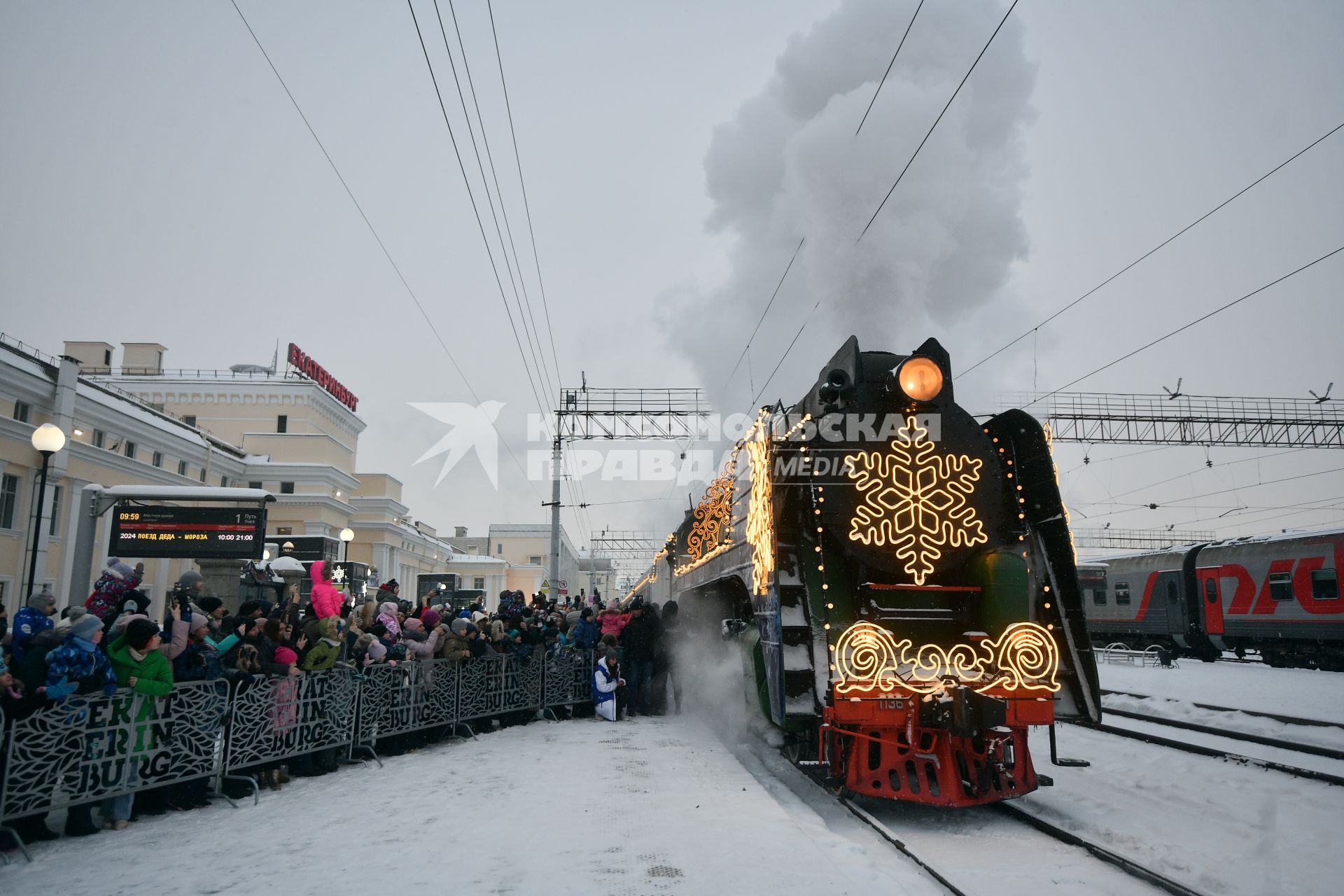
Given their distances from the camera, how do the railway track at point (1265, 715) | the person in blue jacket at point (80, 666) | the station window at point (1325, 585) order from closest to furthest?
the person in blue jacket at point (80, 666) → the railway track at point (1265, 715) → the station window at point (1325, 585)

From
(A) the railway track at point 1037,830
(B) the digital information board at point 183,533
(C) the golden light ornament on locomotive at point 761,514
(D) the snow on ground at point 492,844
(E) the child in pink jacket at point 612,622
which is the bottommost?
(A) the railway track at point 1037,830

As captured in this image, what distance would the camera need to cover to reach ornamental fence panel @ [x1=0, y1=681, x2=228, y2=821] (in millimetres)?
4711

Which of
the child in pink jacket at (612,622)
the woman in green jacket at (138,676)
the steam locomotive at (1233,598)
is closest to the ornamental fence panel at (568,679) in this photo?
the child in pink jacket at (612,622)

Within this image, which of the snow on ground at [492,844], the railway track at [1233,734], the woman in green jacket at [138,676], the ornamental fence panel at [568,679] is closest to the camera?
the snow on ground at [492,844]

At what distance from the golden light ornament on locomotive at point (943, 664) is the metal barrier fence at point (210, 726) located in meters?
4.38

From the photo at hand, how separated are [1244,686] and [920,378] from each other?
12617 mm

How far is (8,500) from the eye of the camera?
A: 19.0 m

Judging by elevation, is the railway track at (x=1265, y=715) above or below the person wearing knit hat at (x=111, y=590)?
below

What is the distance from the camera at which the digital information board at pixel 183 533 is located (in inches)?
483

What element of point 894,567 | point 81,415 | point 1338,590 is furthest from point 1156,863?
point 81,415

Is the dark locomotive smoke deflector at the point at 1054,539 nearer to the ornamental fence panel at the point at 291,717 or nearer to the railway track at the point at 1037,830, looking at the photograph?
the railway track at the point at 1037,830

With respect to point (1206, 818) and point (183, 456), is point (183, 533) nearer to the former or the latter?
point (1206, 818)

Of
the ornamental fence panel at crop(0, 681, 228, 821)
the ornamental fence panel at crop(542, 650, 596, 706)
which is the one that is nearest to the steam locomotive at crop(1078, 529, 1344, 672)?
the ornamental fence panel at crop(542, 650, 596, 706)

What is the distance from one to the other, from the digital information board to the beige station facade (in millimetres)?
1177
